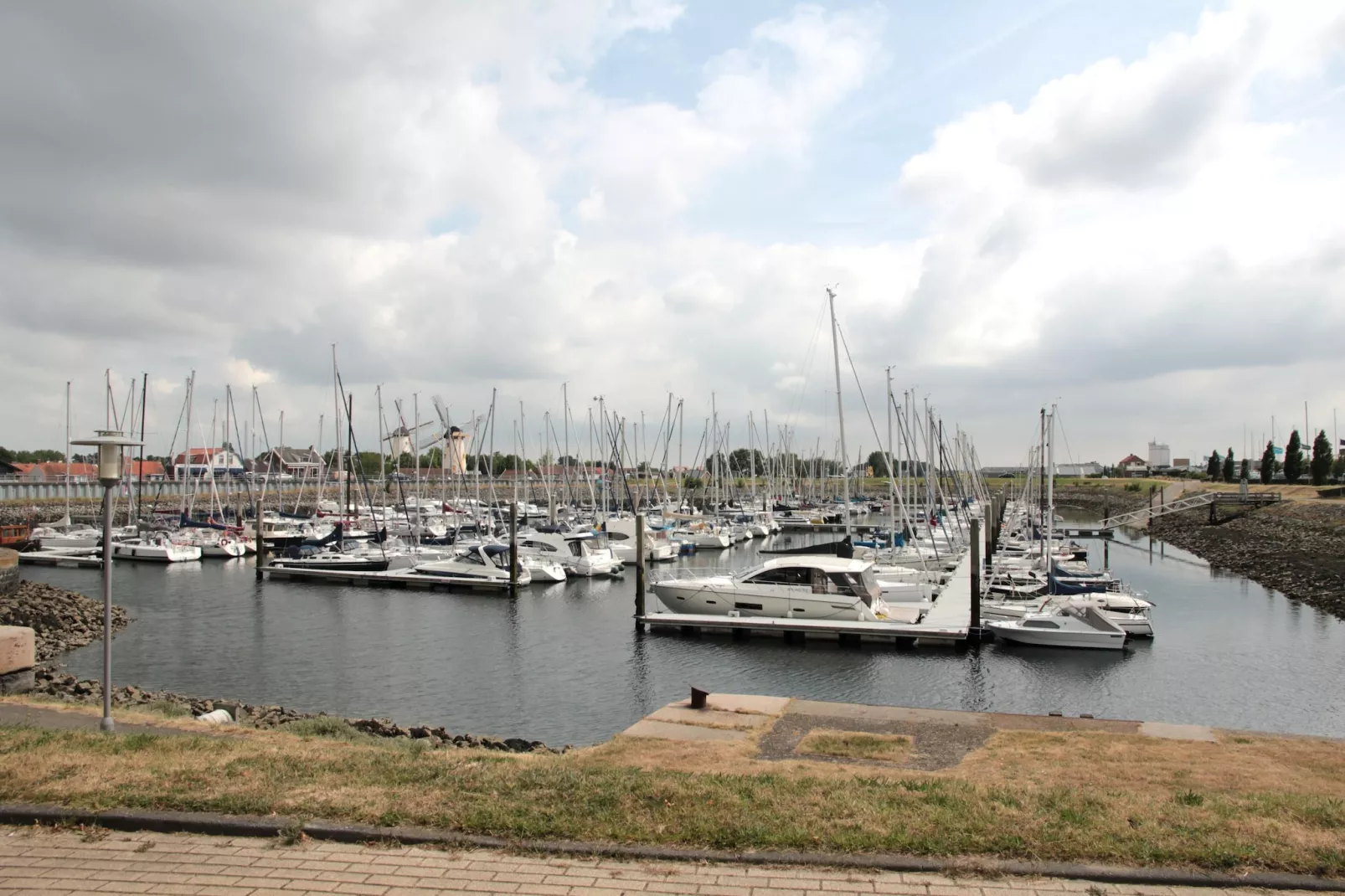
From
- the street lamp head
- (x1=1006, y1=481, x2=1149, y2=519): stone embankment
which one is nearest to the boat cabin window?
the street lamp head

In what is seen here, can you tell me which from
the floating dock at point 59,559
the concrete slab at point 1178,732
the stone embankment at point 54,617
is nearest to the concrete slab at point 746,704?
the concrete slab at point 1178,732

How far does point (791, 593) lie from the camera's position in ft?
107

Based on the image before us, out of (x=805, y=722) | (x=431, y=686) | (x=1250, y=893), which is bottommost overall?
(x=431, y=686)

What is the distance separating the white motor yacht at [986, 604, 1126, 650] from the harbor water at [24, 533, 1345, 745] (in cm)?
38

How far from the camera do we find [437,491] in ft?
385

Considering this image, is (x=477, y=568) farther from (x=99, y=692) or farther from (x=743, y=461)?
(x=743, y=461)

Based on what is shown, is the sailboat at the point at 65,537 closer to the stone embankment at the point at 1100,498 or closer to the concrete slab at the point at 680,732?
the concrete slab at the point at 680,732

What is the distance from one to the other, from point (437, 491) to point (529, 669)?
9347 cm

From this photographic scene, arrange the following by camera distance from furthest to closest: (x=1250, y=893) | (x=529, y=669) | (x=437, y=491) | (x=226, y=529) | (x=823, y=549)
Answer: (x=437, y=491), (x=226, y=529), (x=823, y=549), (x=529, y=669), (x=1250, y=893)

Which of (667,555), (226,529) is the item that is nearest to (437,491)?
(226,529)

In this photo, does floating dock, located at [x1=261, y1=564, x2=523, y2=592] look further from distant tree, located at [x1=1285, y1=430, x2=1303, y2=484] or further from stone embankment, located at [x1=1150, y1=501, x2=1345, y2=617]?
distant tree, located at [x1=1285, y1=430, x2=1303, y2=484]

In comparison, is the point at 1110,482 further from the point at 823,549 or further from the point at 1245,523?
the point at 823,549

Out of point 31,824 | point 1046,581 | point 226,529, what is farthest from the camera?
point 226,529

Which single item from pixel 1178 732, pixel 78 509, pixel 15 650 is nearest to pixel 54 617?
pixel 15 650
